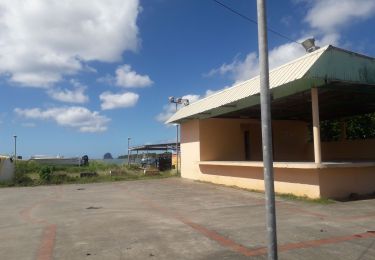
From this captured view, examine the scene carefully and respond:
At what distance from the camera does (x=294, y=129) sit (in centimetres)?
2478

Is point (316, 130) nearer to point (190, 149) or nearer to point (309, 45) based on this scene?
point (309, 45)

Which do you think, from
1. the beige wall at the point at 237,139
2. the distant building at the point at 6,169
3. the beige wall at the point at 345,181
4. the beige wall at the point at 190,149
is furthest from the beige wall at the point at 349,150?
the distant building at the point at 6,169

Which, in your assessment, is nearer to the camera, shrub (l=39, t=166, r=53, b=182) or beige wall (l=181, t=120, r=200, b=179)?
beige wall (l=181, t=120, r=200, b=179)

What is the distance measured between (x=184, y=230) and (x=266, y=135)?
4909 millimetres

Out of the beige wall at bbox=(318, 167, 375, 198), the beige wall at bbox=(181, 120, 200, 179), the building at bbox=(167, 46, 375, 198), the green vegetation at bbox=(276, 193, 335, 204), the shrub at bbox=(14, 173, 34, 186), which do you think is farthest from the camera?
the shrub at bbox=(14, 173, 34, 186)

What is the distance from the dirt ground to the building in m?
1.33

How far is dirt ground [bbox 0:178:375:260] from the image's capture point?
679 cm

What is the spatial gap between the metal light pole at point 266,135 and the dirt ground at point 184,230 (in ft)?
7.48

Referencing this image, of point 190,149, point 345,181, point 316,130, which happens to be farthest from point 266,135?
point 190,149

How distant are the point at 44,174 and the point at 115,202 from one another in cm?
1260

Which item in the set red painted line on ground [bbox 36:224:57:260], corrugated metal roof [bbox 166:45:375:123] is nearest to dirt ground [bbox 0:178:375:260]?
red painted line on ground [bbox 36:224:57:260]

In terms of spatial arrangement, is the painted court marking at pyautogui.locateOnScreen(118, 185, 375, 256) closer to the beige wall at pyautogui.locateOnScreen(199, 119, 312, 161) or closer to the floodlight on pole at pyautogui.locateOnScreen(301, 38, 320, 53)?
the floodlight on pole at pyautogui.locateOnScreen(301, 38, 320, 53)

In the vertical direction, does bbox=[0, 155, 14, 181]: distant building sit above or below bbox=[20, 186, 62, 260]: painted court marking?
above

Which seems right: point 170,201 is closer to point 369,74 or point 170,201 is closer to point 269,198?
point 369,74
